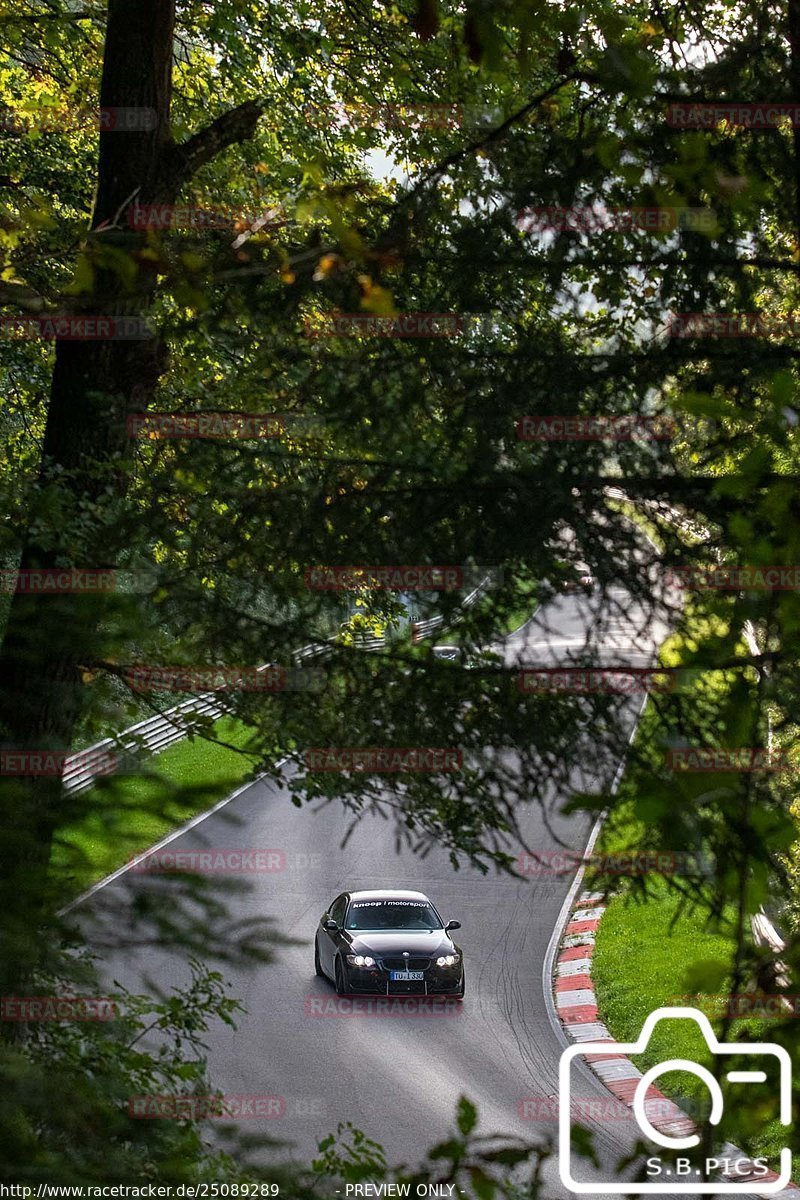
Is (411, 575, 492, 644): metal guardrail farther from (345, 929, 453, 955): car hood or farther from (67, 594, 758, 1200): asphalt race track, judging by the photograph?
(345, 929, 453, 955): car hood

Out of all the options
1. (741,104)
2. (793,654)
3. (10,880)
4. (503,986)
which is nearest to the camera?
(10,880)

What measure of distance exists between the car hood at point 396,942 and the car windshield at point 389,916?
93mm

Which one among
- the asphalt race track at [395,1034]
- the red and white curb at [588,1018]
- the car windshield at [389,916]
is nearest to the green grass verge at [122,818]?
the asphalt race track at [395,1034]

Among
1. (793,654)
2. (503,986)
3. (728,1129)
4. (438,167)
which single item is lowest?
(503,986)

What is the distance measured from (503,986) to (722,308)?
1412 centimetres

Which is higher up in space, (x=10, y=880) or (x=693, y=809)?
(x=693, y=809)

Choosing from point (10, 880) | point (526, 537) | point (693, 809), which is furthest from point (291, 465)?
point (693, 809)

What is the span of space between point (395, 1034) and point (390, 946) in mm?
1195

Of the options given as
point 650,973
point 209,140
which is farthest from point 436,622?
point 650,973

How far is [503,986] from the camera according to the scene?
16.8 m

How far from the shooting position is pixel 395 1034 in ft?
49.9

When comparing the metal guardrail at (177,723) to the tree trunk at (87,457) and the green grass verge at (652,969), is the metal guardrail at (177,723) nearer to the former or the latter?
the tree trunk at (87,457)

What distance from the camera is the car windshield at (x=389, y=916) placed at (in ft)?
49.5

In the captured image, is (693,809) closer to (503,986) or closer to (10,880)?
(10,880)
